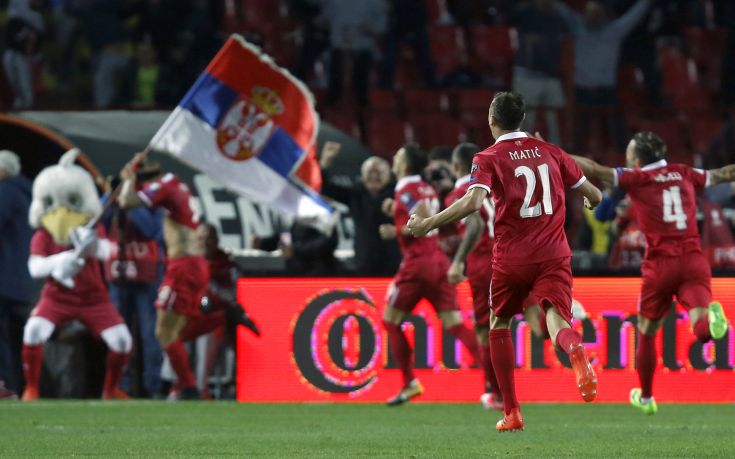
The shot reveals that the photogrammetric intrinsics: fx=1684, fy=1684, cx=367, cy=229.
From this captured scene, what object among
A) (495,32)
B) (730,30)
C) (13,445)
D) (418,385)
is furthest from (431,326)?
(730,30)

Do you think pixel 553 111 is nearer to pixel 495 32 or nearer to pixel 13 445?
pixel 495 32

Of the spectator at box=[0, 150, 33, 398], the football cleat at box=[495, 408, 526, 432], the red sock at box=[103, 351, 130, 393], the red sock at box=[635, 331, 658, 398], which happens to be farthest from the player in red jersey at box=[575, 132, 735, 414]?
the spectator at box=[0, 150, 33, 398]

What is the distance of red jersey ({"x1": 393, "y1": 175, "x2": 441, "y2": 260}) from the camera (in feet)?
43.0

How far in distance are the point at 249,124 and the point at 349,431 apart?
373 cm

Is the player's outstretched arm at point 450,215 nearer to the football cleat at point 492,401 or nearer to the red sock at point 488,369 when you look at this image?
the red sock at point 488,369

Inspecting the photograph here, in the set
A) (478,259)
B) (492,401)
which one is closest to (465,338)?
(492,401)

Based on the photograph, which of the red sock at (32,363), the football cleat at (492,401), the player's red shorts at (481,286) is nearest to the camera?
the player's red shorts at (481,286)

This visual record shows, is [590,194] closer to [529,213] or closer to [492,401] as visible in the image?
[529,213]

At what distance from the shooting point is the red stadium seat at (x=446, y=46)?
19891 mm

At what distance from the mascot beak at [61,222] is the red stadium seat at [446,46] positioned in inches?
260

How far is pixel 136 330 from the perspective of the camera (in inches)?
599

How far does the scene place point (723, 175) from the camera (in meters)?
11.3

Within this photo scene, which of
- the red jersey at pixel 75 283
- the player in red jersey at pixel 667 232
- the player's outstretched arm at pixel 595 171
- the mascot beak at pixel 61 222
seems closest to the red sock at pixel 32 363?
the red jersey at pixel 75 283

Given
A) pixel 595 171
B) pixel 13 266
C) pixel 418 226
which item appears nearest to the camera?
pixel 418 226
